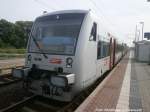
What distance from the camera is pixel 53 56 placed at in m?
7.98

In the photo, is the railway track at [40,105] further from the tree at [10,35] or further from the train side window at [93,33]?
the tree at [10,35]

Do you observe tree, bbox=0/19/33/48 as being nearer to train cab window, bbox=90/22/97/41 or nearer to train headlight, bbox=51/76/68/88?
train cab window, bbox=90/22/97/41

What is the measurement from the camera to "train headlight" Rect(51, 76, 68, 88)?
694cm

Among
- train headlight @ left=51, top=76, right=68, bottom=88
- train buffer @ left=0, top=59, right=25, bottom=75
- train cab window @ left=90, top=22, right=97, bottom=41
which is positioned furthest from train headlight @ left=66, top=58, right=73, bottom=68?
train buffer @ left=0, top=59, right=25, bottom=75

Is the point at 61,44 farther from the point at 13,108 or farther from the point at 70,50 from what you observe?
the point at 13,108

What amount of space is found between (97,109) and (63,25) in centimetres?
305

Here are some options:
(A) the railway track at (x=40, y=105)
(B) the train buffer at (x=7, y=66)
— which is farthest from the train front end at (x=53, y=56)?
(B) the train buffer at (x=7, y=66)

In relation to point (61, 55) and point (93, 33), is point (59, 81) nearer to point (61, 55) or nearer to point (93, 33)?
point (61, 55)

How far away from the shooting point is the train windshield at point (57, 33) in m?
7.92

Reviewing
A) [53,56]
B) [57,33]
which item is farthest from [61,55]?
[57,33]

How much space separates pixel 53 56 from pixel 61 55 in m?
0.31

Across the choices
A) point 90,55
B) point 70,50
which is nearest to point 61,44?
point 70,50

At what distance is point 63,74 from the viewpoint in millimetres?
7375

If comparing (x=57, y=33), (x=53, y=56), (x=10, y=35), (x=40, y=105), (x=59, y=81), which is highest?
(x=10, y=35)
